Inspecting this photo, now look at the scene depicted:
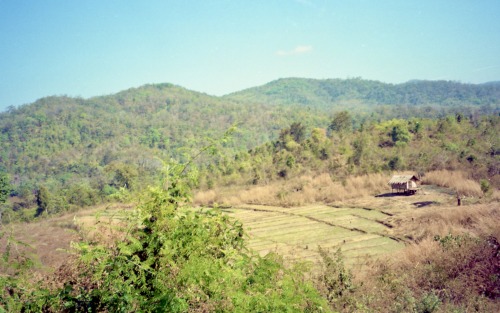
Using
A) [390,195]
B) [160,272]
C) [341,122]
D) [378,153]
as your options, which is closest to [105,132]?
[341,122]

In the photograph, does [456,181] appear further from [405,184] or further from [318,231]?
[318,231]

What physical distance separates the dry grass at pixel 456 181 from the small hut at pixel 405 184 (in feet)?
11.1

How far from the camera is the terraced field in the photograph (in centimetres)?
2469

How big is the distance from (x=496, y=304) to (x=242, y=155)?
5687 cm

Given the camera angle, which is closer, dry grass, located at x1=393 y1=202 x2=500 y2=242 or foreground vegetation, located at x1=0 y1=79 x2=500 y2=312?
foreground vegetation, located at x1=0 y1=79 x2=500 y2=312

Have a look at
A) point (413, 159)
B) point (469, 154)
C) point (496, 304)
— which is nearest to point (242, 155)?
point (413, 159)

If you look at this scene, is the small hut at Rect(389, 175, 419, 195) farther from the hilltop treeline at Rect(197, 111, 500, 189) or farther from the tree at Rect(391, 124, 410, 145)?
the tree at Rect(391, 124, 410, 145)

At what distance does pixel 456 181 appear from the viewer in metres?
38.7

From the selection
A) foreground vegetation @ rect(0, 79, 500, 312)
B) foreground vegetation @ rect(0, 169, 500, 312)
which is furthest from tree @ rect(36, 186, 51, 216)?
foreground vegetation @ rect(0, 169, 500, 312)

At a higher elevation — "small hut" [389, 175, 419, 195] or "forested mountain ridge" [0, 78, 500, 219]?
"forested mountain ridge" [0, 78, 500, 219]

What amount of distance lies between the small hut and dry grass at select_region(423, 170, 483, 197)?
11.1 ft

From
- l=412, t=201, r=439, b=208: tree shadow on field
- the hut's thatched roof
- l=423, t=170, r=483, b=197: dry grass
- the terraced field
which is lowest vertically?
the terraced field

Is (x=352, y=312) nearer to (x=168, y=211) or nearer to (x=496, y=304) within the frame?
(x=496, y=304)

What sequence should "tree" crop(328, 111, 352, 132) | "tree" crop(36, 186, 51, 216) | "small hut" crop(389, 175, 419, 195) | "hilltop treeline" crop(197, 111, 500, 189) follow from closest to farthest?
1. "small hut" crop(389, 175, 419, 195)
2. "hilltop treeline" crop(197, 111, 500, 189)
3. "tree" crop(36, 186, 51, 216)
4. "tree" crop(328, 111, 352, 132)
